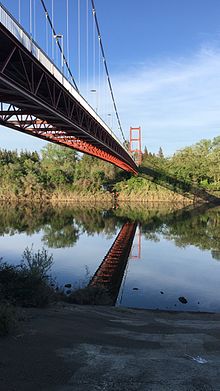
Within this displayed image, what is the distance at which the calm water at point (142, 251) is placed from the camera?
12.5 metres

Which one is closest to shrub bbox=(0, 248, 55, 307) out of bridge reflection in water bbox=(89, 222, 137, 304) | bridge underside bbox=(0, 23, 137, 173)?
bridge reflection in water bbox=(89, 222, 137, 304)

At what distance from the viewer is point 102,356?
4.73 metres

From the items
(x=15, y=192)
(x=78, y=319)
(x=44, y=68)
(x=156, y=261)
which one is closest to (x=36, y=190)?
(x=15, y=192)

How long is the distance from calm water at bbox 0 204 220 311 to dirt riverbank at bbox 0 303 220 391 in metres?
4.82

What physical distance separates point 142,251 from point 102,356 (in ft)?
54.7

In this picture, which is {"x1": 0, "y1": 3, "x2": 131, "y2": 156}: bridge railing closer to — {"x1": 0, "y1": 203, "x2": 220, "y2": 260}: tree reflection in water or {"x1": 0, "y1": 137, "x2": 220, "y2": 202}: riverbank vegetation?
{"x1": 0, "y1": 203, "x2": 220, "y2": 260}: tree reflection in water

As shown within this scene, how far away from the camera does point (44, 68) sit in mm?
12414

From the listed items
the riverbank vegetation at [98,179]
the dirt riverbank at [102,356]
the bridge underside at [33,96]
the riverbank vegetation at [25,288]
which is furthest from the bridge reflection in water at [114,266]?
A: the riverbank vegetation at [98,179]

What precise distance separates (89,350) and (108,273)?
1062cm

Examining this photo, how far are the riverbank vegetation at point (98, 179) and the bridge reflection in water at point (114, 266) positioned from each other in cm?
3165

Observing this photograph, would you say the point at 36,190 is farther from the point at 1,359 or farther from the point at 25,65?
the point at 1,359

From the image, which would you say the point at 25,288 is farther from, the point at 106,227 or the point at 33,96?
the point at 106,227

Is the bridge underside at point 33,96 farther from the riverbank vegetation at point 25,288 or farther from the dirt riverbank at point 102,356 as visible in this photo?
the dirt riverbank at point 102,356

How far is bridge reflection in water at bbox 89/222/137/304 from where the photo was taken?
13183 mm
